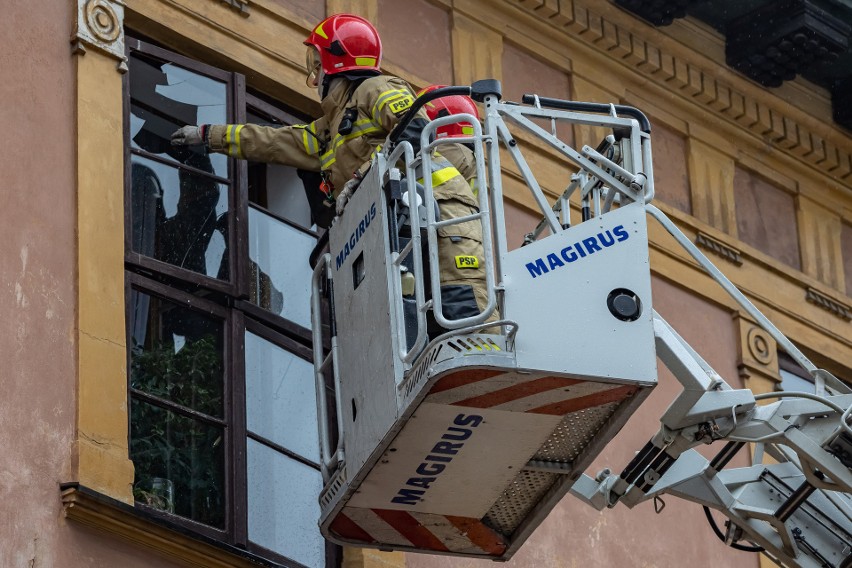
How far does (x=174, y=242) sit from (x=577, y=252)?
260 centimetres

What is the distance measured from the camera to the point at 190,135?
12039 millimetres

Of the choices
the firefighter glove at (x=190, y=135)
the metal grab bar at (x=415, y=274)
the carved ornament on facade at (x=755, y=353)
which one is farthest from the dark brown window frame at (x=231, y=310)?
the carved ornament on facade at (x=755, y=353)

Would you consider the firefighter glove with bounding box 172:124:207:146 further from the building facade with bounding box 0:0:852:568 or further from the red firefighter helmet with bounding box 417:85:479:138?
the red firefighter helmet with bounding box 417:85:479:138

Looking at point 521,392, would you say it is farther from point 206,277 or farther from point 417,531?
point 206,277

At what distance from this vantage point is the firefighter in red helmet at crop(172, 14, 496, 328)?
35.4 ft

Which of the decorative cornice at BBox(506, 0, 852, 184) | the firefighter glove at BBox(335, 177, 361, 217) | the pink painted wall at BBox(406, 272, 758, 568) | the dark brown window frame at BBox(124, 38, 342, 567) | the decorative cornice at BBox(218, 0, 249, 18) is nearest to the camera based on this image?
the firefighter glove at BBox(335, 177, 361, 217)

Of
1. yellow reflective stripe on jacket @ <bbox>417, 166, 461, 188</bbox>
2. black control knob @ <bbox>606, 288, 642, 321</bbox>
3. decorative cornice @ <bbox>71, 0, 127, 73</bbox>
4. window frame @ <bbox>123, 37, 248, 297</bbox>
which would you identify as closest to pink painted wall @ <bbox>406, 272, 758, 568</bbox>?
window frame @ <bbox>123, 37, 248, 297</bbox>

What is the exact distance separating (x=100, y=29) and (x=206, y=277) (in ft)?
4.25

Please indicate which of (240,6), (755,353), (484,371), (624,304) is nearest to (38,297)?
(484,371)

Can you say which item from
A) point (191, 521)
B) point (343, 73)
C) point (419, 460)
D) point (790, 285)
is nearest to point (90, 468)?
point (191, 521)

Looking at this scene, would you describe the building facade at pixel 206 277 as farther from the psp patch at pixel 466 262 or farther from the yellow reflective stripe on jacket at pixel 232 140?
the psp patch at pixel 466 262

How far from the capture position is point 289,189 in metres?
12.7

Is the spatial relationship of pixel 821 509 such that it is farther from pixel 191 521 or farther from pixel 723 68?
pixel 723 68

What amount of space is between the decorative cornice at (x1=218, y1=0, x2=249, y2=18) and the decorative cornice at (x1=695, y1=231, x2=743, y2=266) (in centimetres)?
351
